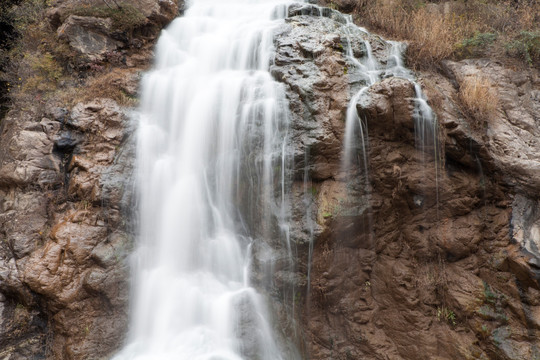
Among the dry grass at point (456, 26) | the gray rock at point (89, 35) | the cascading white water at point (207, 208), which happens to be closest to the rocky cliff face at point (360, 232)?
the cascading white water at point (207, 208)

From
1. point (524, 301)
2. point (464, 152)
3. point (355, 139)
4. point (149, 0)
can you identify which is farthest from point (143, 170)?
point (524, 301)

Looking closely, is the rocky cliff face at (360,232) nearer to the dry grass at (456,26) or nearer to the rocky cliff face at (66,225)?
the rocky cliff face at (66,225)

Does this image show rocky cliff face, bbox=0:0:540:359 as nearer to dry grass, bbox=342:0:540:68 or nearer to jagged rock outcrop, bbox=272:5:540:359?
jagged rock outcrop, bbox=272:5:540:359

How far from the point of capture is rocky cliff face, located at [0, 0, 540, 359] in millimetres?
4938

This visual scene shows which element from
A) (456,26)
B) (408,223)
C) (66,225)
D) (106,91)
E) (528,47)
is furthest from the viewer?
(456,26)

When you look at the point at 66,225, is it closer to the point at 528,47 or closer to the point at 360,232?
the point at 360,232

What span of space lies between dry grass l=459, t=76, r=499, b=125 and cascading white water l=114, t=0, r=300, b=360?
129 inches

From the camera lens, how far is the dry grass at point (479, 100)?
5480 mm

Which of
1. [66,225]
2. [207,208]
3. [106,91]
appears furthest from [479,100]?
[66,225]

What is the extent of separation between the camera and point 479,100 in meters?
5.54

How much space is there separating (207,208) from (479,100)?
5.22 meters

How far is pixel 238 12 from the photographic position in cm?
931

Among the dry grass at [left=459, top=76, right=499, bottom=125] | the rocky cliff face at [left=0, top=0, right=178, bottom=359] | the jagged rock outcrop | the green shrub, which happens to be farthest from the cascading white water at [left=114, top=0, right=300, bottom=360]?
the green shrub

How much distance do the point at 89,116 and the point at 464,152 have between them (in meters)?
6.99
